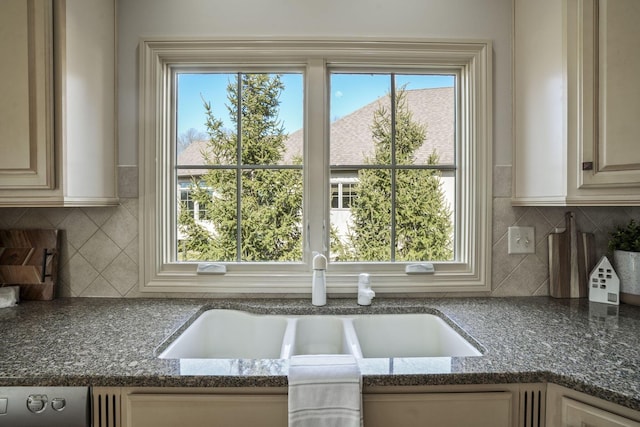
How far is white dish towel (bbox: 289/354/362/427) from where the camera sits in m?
0.92

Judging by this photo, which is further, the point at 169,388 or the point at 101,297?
the point at 101,297

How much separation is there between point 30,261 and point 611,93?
237 cm

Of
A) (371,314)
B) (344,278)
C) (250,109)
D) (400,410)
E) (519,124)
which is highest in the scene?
(250,109)

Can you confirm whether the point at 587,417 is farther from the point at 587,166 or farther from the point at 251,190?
the point at 251,190

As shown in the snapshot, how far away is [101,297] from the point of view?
159 centimetres

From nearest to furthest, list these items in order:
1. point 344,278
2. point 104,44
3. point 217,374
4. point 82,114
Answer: point 217,374 < point 82,114 < point 104,44 < point 344,278

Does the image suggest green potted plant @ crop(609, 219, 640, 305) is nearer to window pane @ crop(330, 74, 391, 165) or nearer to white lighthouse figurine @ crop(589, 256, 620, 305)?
white lighthouse figurine @ crop(589, 256, 620, 305)

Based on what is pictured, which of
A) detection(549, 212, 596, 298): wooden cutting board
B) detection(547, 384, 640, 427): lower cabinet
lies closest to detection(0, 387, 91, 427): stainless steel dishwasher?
detection(547, 384, 640, 427): lower cabinet

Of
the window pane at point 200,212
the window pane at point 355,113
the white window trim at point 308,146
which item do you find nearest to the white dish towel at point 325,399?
the white window trim at point 308,146

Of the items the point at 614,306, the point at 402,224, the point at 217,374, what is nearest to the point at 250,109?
the point at 402,224

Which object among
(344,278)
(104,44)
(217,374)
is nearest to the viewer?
(217,374)

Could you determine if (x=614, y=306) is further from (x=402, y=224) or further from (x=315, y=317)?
(x=315, y=317)

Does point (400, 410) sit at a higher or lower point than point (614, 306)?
lower

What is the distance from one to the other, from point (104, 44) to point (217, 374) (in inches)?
56.3
